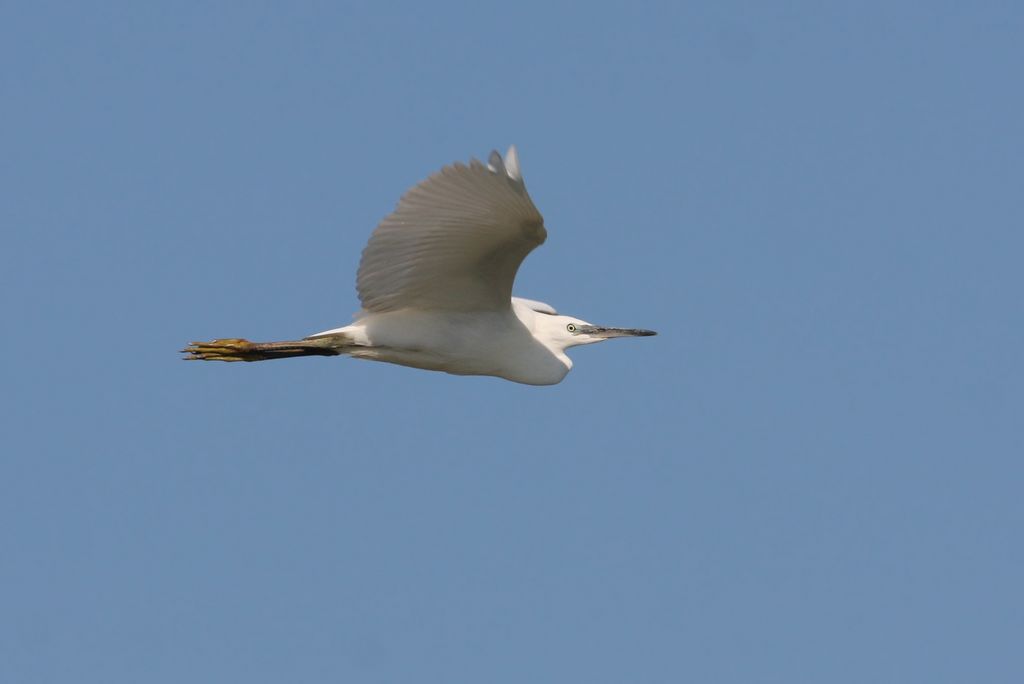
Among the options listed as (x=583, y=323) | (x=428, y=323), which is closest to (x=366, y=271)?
(x=428, y=323)

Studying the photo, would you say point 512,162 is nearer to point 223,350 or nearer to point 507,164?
point 507,164

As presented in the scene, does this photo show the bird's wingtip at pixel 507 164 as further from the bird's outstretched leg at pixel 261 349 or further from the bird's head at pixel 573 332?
the bird's head at pixel 573 332

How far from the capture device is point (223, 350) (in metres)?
11.6

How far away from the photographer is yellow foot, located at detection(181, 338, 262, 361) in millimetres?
11570

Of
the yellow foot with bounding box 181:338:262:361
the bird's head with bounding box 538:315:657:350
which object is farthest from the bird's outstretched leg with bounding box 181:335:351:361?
the bird's head with bounding box 538:315:657:350

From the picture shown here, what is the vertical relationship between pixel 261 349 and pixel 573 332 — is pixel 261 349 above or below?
below

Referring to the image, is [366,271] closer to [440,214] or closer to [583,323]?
[440,214]

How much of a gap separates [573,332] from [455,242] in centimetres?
255

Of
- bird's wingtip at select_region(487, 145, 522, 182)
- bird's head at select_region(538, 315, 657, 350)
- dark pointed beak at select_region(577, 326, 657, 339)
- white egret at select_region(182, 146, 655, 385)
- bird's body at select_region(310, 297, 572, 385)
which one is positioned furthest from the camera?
dark pointed beak at select_region(577, 326, 657, 339)

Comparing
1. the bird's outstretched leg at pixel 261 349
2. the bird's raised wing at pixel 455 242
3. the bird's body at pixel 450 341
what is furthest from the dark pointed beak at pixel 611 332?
the bird's outstretched leg at pixel 261 349

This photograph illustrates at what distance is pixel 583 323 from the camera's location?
12.7 m

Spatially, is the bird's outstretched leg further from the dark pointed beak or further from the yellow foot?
the dark pointed beak

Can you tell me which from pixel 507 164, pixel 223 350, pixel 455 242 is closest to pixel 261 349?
pixel 223 350

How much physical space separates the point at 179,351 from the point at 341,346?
1508 mm
